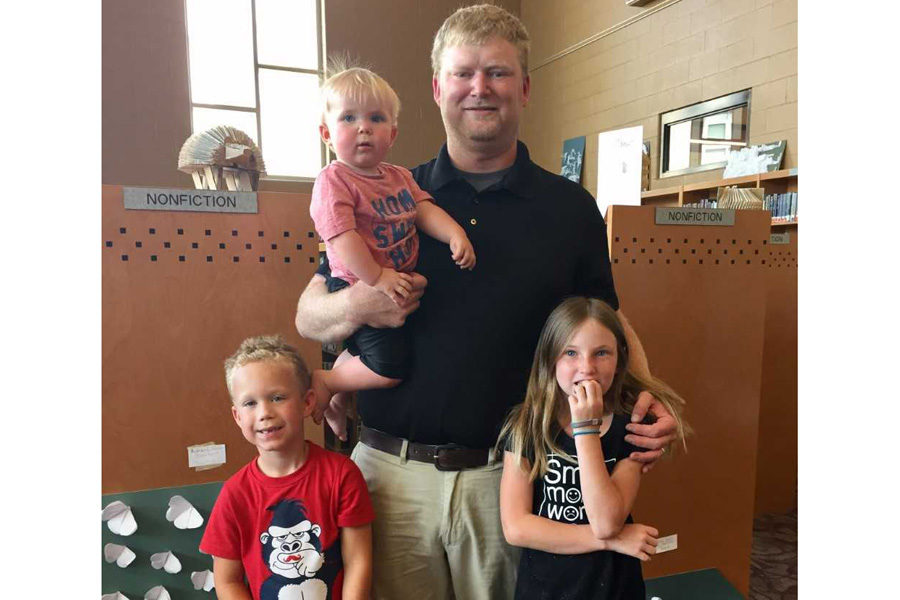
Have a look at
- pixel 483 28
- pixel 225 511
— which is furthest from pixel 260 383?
pixel 483 28

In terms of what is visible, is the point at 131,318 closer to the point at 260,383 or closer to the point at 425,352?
the point at 260,383

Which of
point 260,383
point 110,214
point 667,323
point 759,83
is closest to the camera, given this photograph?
point 260,383

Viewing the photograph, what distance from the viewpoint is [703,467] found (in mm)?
2553

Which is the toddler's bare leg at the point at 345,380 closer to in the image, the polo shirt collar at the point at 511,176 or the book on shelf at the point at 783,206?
the polo shirt collar at the point at 511,176

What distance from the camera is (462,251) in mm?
1358

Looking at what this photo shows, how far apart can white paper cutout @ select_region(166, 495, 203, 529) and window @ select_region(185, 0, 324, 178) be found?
6.57 meters

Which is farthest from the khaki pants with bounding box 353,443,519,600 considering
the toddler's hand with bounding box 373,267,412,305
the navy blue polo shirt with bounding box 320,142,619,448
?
the toddler's hand with bounding box 373,267,412,305

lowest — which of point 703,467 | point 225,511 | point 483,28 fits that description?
point 703,467

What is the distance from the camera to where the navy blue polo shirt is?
1.43 m

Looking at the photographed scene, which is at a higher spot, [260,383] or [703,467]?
[260,383]

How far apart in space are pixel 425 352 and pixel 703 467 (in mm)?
1720

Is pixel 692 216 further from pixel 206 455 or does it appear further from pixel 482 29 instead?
pixel 206 455

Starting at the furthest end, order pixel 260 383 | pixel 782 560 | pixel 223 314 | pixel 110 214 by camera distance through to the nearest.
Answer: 1. pixel 782 560
2. pixel 223 314
3. pixel 110 214
4. pixel 260 383

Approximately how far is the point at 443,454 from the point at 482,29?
3.32ft
